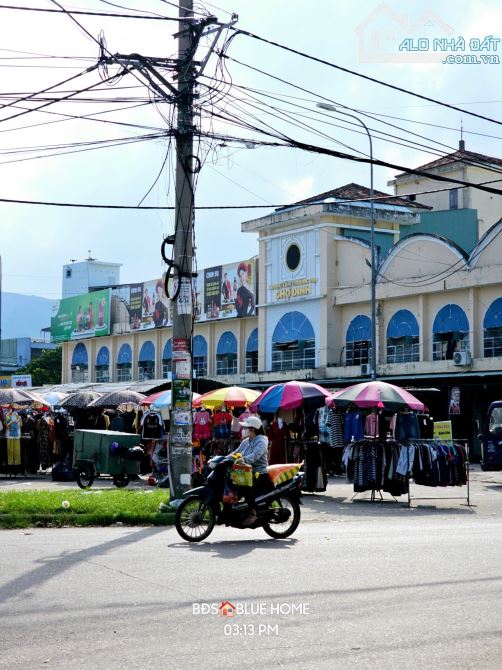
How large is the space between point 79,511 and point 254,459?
421cm

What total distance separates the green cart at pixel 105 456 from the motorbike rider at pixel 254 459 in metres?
10.6

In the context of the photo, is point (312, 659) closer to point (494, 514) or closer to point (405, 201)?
point (494, 514)

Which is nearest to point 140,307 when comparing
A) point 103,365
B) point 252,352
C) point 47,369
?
point 103,365

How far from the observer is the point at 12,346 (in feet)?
370

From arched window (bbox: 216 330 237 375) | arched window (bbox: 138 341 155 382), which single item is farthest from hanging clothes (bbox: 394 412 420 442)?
arched window (bbox: 138 341 155 382)

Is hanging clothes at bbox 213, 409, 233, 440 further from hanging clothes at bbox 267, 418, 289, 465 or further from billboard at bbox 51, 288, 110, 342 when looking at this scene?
billboard at bbox 51, 288, 110, 342

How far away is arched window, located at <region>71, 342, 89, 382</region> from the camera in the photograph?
7193 centimetres

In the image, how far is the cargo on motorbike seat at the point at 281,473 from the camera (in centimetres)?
1380

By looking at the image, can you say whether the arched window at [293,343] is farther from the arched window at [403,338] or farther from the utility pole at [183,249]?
the utility pole at [183,249]

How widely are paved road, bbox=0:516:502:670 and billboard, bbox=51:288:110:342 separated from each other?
180 ft

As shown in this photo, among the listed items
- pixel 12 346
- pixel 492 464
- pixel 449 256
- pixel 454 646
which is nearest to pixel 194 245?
pixel 454 646

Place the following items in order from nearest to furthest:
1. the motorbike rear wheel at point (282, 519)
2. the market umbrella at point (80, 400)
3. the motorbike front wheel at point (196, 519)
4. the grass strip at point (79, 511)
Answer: the motorbike front wheel at point (196, 519) < the motorbike rear wheel at point (282, 519) < the grass strip at point (79, 511) < the market umbrella at point (80, 400)
